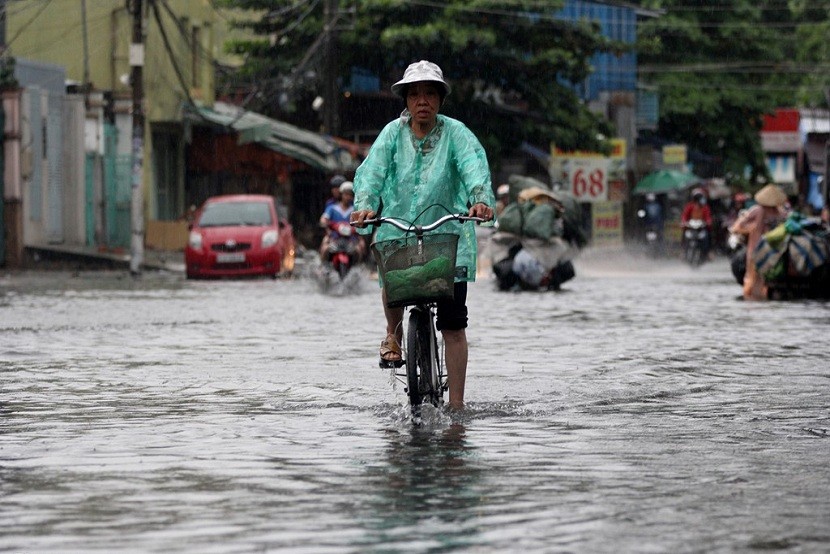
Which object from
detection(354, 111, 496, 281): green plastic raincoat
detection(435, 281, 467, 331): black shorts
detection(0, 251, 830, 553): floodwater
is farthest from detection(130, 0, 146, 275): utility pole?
detection(435, 281, 467, 331): black shorts

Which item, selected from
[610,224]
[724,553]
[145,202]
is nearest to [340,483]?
[724,553]

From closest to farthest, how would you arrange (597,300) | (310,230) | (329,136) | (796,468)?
(796,468) → (597,300) → (329,136) → (310,230)

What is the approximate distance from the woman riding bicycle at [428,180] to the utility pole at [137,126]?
23.1 m

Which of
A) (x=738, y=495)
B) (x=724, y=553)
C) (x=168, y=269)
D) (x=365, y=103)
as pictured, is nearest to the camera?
(x=724, y=553)

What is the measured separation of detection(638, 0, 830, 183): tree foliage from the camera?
69.9m

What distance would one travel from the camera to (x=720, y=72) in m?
71.1

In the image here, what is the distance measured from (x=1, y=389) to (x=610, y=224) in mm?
47379

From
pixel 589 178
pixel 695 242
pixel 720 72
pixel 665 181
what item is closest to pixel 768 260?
pixel 695 242

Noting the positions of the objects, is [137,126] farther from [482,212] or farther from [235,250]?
[482,212]

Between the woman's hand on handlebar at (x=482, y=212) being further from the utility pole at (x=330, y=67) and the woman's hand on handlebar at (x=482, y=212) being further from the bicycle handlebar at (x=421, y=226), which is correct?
the utility pole at (x=330, y=67)

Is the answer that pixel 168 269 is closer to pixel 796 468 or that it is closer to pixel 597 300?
pixel 597 300

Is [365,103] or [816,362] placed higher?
[365,103]

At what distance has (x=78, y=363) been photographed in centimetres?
1328

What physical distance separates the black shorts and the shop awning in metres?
31.8
